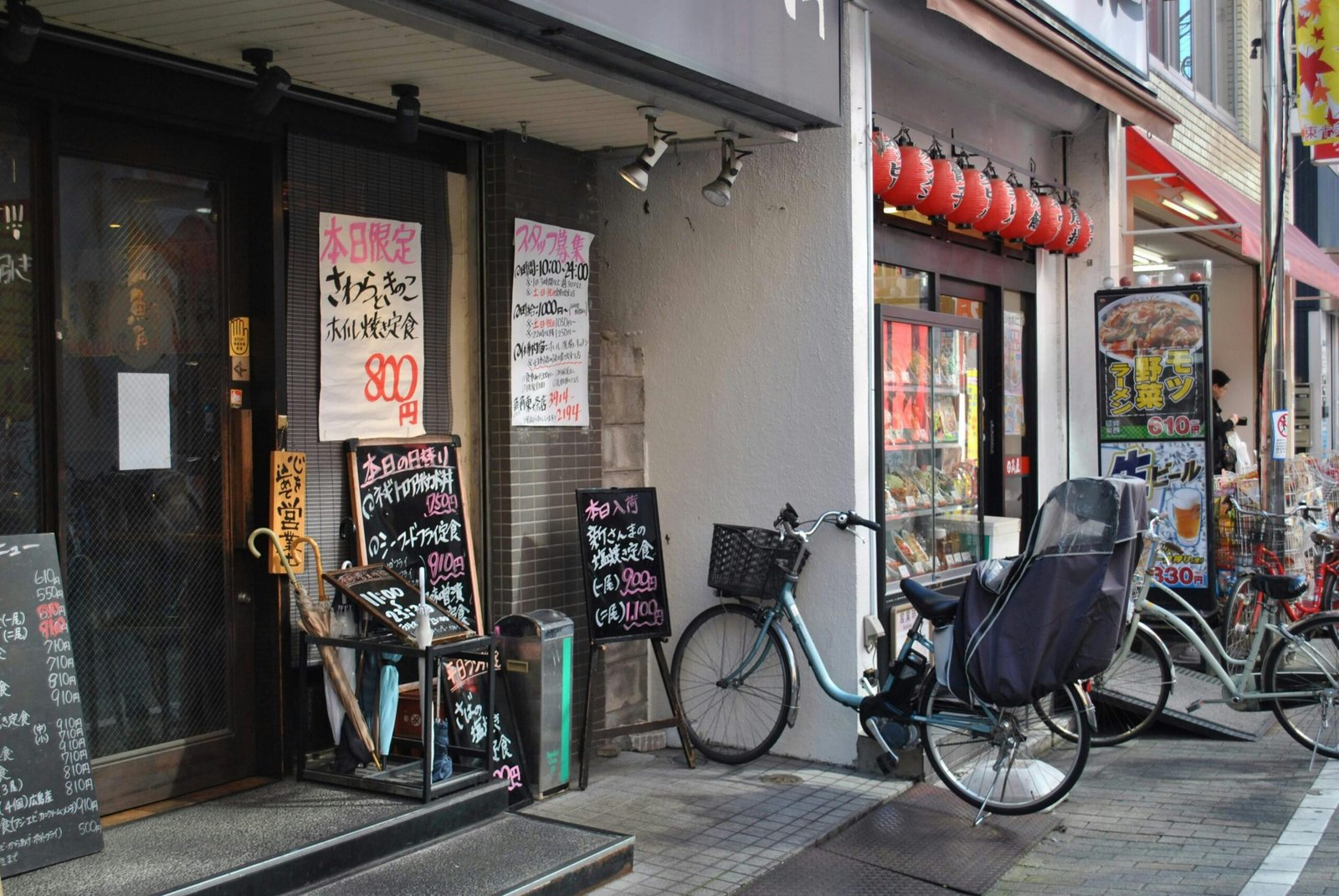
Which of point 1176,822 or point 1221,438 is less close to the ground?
point 1221,438

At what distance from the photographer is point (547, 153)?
680 centimetres

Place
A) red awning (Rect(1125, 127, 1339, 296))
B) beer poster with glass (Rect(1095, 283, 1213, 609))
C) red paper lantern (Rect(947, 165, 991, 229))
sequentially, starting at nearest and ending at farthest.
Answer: red paper lantern (Rect(947, 165, 991, 229))
beer poster with glass (Rect(1095, 283, 1213, 609))
red awning (Rect(1125, 127, 1339, 296))

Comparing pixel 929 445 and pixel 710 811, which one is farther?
pixel 929 445

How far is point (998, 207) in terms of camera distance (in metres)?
8.19

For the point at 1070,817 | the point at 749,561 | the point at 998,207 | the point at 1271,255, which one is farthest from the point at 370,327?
the point at 1271,255

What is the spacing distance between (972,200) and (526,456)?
10.9ft

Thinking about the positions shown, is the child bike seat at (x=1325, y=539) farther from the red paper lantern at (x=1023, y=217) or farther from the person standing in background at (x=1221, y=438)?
the person standing in background at (x=1221, y=438)

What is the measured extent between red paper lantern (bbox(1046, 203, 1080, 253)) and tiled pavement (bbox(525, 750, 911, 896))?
4588mm

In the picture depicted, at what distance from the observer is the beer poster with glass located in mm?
9195

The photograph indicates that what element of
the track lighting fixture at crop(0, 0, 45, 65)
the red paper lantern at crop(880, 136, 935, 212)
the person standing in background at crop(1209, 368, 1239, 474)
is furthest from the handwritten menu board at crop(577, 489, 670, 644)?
the person standing in background at crop(1209, 368, 1239, 474)

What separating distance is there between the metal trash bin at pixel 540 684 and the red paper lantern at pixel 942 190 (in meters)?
3.40

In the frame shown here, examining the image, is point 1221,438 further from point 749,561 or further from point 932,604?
point 932,604

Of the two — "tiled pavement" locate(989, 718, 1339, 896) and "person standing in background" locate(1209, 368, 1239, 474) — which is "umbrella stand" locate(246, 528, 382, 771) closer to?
"tiled pavement" locate(989, 718, 1339, 896)

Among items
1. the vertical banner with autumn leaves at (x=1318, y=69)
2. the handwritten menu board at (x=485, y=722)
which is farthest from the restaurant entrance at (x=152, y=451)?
the vertical banner with autumn leaves at (x=1318, y=69)
